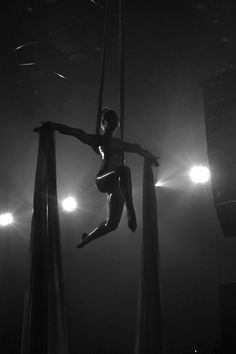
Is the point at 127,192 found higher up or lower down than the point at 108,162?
lower down

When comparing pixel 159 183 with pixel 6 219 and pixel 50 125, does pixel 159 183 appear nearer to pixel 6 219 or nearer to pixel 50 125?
pixel 6 219

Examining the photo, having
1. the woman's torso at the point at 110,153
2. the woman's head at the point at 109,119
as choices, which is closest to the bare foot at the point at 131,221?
the woman's torso at the point at 110,153

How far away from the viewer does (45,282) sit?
3566 millimetres

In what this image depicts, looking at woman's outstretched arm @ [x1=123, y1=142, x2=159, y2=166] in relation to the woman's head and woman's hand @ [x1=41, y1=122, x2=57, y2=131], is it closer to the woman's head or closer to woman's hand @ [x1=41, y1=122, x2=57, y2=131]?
the woman's head

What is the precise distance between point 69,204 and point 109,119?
4.85 metres

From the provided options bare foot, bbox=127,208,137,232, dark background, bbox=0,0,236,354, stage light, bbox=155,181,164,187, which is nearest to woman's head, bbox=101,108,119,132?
bare foot, bbox=127,208,137,232

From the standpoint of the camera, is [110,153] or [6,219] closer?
[110,153]

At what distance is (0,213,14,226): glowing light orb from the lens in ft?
28.9

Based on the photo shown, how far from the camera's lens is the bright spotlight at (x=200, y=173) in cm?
736

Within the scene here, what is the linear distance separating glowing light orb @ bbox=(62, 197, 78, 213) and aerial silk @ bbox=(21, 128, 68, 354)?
15.2 feet

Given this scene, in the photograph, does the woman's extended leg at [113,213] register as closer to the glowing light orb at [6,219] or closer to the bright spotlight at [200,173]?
the bright spotlight at [200,173]

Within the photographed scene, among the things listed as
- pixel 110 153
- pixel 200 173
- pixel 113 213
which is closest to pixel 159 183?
pixel 200 173

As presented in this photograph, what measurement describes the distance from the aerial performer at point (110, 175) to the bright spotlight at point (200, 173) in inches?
141

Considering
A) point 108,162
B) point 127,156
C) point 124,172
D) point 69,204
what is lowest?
point 124,172
